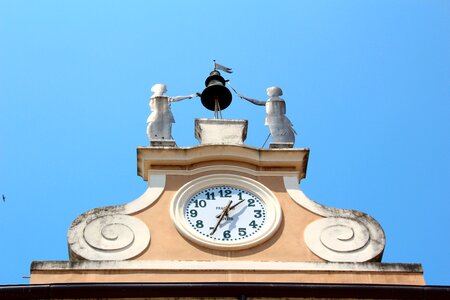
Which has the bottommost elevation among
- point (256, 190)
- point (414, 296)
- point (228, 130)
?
point (414, 296)

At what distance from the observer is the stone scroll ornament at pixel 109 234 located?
16.0 m

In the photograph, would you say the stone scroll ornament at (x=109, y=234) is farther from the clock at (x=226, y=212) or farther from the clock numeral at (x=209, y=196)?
the clock numeral at (x=209, y=196)

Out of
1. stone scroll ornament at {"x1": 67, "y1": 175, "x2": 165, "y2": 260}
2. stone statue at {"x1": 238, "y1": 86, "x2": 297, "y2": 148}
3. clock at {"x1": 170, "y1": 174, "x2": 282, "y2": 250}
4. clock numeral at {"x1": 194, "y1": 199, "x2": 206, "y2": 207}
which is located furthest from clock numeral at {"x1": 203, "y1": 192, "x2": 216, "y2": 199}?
stone statue at {"x1": 238, "y1": 86, "x2": 297, "y2": 148}

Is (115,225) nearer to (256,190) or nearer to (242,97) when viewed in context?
(256,190)

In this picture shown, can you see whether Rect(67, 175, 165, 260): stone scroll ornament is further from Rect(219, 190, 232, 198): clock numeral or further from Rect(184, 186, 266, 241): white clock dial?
Rect(219, 190, 232, 198): clock numeral

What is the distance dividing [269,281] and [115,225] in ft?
8.48

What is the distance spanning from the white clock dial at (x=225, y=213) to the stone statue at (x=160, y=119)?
1333 millimetres

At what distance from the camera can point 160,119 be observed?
60.7 ft

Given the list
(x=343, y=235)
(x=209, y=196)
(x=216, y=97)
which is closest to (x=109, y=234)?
(x=209, y=196)

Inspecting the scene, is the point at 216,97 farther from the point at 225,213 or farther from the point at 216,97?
the point at 225,213

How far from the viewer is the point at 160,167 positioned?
1758cm

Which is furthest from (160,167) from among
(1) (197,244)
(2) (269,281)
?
(2) (269,281)

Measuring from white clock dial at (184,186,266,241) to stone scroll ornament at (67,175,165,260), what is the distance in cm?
76

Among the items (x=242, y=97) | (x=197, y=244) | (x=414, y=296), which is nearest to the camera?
(x=414, y=296)
